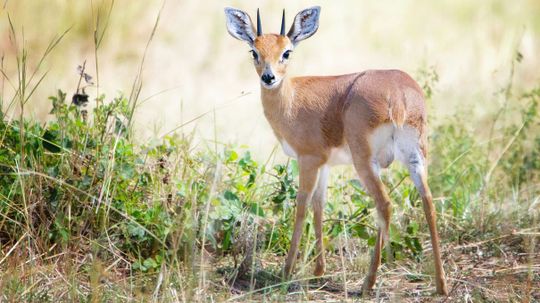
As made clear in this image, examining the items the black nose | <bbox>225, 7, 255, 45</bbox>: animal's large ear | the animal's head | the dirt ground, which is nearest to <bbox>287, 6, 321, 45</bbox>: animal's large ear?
the animal's head

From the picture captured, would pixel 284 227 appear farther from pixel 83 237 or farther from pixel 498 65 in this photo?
pixel 498 65

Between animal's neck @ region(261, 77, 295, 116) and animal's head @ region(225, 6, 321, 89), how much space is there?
0.09 m

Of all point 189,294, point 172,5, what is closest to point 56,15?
point 172,5

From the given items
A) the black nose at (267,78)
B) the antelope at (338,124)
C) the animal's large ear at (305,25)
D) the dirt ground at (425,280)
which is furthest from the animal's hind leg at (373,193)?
the animal's large ear at (305,25)

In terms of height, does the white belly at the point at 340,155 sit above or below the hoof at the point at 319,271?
above

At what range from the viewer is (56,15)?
11828mm

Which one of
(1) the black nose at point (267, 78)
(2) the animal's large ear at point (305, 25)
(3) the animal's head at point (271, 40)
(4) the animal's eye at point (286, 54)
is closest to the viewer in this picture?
(1) the black nose at point (267, 78)

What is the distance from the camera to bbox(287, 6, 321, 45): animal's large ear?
7070 mm

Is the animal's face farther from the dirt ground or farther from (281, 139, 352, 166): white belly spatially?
the dirt ground

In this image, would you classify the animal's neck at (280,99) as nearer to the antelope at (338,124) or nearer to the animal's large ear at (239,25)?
the antelope at (338,124)

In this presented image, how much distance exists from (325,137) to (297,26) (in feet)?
2.95

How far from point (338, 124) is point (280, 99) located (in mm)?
513

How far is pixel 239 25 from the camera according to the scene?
7.14m

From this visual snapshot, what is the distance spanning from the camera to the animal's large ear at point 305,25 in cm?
707
